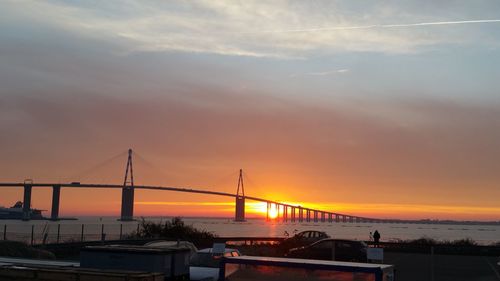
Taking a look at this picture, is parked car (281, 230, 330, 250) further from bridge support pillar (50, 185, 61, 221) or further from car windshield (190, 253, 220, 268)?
bridge support pillar (50, 185, 61, 221)

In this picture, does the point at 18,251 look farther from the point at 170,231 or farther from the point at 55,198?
the point at 55,198

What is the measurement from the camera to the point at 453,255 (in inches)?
1485

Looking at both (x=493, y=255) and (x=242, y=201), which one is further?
(x=242, y=201)

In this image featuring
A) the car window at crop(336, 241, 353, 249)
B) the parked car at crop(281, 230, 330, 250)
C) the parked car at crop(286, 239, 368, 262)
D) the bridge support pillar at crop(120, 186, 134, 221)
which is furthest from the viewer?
the bridge support pillar at crop(120, 186, 134, 221)

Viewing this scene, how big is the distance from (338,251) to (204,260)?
13.8 meters

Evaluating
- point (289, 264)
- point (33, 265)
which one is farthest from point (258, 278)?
point (33, 265)

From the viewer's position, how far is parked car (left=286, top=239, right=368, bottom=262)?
28547 millimetres

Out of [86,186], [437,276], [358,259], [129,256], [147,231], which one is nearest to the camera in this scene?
[129,256]

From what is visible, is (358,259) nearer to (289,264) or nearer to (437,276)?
(437,276)

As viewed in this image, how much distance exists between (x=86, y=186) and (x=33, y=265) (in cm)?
13144

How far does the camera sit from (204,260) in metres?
16.7

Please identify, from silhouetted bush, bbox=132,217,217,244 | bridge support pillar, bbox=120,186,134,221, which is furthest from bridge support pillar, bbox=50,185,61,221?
silhouetted bush, bbox=132,217,217,244

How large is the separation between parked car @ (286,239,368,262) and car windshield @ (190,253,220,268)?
12512 mm

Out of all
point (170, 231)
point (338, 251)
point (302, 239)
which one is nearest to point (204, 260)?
point (338, 251)
